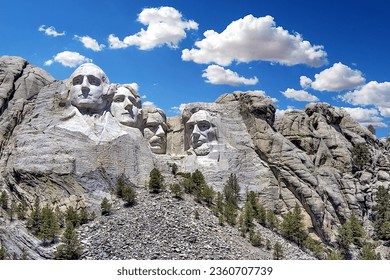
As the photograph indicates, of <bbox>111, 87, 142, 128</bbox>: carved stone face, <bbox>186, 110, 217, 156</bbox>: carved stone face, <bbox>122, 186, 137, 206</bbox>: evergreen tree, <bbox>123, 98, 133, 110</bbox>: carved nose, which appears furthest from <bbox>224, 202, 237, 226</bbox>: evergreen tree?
<bbox>123, 98, 133, 110</bbox>: carved nose

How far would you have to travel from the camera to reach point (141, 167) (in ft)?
92.1

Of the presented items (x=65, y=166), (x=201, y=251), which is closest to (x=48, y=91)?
(x=65, y=166)

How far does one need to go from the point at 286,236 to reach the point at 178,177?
545 centimetres

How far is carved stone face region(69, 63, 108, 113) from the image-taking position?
27609mm

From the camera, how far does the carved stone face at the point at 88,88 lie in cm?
2761

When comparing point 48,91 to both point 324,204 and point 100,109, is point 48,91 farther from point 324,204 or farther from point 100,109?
point 324,204

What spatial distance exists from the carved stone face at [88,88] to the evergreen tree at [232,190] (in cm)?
671

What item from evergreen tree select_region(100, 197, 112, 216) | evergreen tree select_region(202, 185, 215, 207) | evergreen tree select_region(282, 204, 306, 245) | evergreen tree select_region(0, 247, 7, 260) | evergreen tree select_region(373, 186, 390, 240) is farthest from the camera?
evergreen tree select_region(373, 186, 390, 240)

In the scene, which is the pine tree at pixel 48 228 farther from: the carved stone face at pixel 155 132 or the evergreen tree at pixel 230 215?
the carved stone face at pixel 155 132

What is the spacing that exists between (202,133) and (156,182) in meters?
4.45

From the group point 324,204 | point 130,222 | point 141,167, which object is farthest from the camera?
point 324,204

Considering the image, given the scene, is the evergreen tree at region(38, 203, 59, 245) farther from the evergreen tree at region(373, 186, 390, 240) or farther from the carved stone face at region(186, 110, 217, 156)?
the evergreen tree at region(373, 186, 390, 240)

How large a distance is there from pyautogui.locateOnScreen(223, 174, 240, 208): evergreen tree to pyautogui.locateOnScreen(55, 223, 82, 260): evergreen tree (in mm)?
8325

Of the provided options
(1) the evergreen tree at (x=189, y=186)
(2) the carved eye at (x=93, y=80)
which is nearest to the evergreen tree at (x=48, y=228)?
(1) the evergreen tree at (x=189, y=186)
